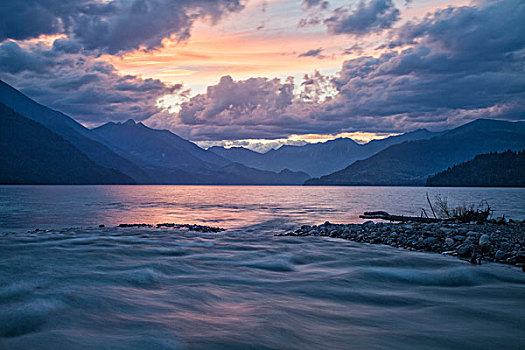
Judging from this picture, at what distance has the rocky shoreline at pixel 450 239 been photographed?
50.0ft

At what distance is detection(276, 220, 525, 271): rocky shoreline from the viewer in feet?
50.0

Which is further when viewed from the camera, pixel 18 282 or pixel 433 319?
pixel 18 282

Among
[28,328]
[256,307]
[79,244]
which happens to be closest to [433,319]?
[256,307]

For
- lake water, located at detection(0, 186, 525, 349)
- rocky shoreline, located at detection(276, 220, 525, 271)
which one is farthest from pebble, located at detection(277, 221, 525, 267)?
lake water, located at detection(0, 186, 525, 349)

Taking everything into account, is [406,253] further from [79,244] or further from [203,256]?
[79,244]

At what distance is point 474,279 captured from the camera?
39.6 feet

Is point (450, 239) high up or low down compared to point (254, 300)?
up

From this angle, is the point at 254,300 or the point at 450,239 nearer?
the point at 254,300

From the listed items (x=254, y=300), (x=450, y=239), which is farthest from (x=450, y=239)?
(x=254, y=300)

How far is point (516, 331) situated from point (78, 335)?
9.05 meters

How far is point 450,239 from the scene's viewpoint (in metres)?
18.2

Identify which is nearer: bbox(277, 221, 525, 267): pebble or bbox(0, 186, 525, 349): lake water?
bbox(0, 186, 525, 349): lake water

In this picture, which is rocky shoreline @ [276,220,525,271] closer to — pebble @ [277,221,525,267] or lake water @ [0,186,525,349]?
pebble @ [277,221,525,267]

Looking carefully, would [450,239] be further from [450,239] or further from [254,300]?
[254,300]
